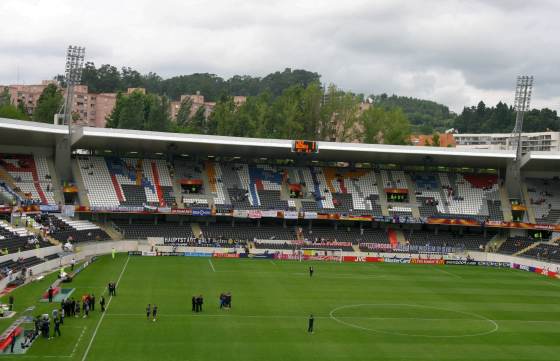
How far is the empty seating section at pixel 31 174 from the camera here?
6631 centimetres

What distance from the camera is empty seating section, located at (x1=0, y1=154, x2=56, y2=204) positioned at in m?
66.3

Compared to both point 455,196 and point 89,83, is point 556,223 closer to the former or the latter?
point 455,196

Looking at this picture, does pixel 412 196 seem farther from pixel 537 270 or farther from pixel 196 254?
pixel 196 254

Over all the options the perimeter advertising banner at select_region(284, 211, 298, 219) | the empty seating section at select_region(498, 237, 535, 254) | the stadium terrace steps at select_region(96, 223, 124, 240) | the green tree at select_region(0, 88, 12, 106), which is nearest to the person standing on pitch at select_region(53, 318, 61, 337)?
the stadium terrace steps at select_region(96, 223, 124, 240)

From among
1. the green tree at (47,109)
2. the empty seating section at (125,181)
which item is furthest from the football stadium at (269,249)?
the green tree at (47,109)

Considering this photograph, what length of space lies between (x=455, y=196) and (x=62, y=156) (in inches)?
1812

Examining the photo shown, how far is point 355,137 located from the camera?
110 meters

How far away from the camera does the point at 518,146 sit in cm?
7512

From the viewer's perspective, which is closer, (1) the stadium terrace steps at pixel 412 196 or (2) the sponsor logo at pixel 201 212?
(2) the sponsor logo at pixel 201 212

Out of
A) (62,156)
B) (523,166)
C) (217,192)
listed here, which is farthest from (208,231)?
(523,166)

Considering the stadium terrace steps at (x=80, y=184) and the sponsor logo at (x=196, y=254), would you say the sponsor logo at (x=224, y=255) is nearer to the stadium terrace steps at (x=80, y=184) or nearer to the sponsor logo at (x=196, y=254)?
the sponsor logo at (x=196, y=254)

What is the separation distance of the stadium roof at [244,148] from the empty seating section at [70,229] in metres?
8.72

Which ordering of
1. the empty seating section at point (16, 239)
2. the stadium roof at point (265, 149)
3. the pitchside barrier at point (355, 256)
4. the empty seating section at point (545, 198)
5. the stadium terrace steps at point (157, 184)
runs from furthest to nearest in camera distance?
the empty seating section at point (545, 198)
the stadium terrace steps at point (157, 184)
the stadium roof at point (265, 149)
the pitchside barrier at point (355, 256)
the empty seating section at point (16, 239)

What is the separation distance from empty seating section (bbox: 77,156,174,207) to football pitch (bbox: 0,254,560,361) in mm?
10686
